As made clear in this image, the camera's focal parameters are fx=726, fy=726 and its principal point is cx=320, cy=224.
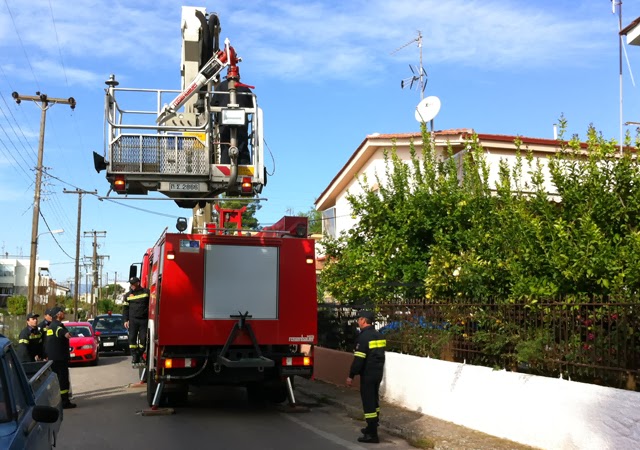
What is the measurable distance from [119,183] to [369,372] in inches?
169

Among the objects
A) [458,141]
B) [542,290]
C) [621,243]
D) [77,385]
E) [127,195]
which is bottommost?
[77,385]

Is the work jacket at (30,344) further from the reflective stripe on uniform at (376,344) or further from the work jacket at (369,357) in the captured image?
the reflective stripe on uniform at (376,344)

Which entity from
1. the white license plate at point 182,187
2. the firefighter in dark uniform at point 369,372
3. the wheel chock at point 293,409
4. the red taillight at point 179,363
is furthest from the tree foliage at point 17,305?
the firefighter in dark uniform at point 369,372

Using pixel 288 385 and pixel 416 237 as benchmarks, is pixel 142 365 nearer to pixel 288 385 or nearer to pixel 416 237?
pixel 288 385

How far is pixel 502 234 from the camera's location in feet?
38.8

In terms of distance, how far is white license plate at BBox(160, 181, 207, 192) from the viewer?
33.6ft

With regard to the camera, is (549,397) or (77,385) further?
(77,385)

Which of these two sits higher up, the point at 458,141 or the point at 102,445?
the point at 458,141

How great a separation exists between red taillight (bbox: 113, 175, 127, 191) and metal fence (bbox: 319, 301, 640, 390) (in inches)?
203

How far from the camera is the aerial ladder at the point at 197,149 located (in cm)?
1019

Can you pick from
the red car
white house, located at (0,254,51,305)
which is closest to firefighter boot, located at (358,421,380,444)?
the red car

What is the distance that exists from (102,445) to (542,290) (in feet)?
20.0

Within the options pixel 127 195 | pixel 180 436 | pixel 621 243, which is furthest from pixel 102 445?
pixel 621 243

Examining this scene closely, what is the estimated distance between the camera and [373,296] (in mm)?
15641
